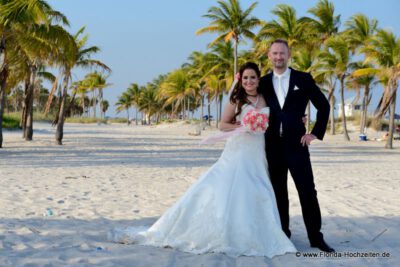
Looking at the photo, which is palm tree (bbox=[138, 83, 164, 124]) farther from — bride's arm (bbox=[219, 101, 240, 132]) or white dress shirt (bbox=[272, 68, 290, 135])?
white dress shirt (bbox=[272, 68, 290, 135])

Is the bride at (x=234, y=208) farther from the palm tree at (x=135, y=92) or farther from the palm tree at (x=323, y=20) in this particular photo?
the palm tree at (x=135, y=92)

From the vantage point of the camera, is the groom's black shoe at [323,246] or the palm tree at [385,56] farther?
the palm tree at [385,56]

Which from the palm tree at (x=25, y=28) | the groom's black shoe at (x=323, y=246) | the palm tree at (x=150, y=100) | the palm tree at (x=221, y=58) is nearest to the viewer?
the groom's black shoe at (x=323, y=246)

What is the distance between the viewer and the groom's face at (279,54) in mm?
3762

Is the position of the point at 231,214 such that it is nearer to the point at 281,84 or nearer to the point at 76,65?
the point at 281,84

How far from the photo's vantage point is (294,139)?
3.77 m

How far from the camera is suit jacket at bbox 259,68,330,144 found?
3.76 metres

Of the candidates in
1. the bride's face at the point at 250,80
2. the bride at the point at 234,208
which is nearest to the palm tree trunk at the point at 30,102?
the bride at the point at 234,208

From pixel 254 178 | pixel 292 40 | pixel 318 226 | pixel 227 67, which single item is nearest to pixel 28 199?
pixel 254 178

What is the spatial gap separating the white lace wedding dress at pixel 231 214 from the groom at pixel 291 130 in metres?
0.14

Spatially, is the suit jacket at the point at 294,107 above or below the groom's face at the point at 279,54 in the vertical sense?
below

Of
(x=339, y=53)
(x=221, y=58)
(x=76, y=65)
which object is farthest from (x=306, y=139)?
(x=221, y=58)

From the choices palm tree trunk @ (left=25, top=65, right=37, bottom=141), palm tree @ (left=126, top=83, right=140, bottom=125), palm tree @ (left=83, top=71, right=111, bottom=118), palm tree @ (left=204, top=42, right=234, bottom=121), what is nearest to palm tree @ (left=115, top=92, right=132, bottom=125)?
palm tree @ (left=126, top=83, right=140, bottom=125)

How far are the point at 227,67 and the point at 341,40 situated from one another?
16220 millimetres
